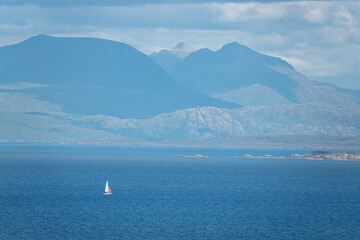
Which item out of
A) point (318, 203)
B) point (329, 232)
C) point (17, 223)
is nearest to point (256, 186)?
point (318, 203)

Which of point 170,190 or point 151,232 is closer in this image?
point 151,232

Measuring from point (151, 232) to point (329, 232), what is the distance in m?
27.8

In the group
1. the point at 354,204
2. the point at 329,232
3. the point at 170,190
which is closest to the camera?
the point at 329,232

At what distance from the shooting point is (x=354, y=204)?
435 feet

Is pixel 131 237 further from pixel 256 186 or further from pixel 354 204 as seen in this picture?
pixel 256 186

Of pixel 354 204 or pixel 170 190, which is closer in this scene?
pixel 354 204

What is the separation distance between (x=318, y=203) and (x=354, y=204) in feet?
24.5

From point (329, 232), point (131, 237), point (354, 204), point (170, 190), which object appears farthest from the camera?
point (170, 190)

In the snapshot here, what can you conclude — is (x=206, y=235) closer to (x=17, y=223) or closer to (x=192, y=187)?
(x=17, y=223)

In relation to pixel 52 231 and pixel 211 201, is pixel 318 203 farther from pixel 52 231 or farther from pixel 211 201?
pixel 52 231

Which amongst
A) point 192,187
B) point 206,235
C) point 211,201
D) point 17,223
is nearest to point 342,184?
point 192,187

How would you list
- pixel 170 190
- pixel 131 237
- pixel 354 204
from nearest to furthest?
pixel 131 237, pixel 354 204, pixel 170 190

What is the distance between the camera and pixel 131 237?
90.4 meters

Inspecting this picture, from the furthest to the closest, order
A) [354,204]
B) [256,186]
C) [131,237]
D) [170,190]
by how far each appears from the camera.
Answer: [256,186]
[170,190]
[354,204]
[131,237]
